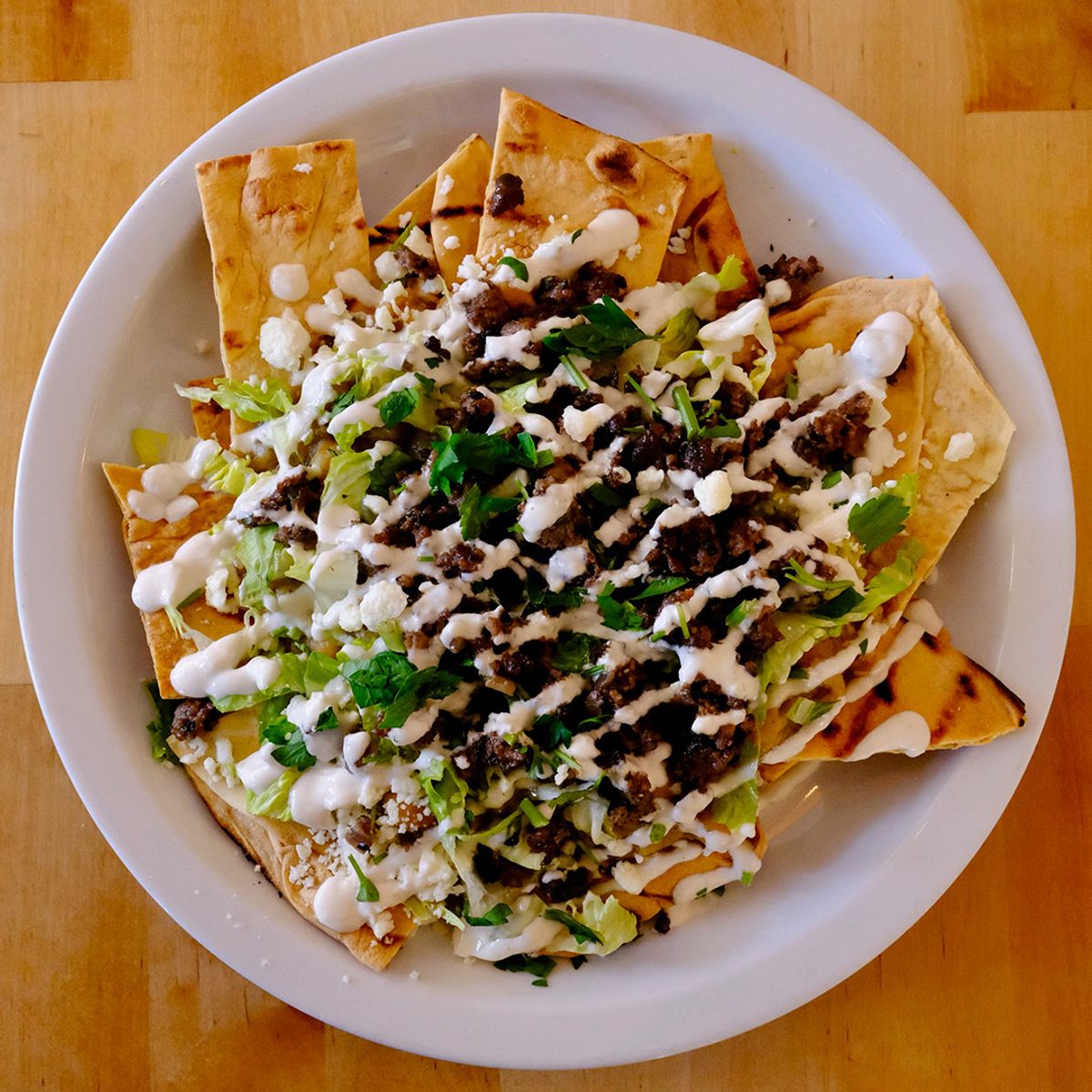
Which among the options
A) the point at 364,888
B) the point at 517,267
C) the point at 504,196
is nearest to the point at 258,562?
the point at 364,888

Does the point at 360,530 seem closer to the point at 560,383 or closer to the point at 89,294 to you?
the point at 560,383

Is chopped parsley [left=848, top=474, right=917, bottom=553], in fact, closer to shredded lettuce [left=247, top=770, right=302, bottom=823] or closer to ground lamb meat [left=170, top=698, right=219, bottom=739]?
shredded lettuce [left=247, top=770, right=302, bottom=823]

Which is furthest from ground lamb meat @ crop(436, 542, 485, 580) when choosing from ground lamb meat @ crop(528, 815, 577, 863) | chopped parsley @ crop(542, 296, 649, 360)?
ground lamb meat @ crop(528, 815, 577, 863)

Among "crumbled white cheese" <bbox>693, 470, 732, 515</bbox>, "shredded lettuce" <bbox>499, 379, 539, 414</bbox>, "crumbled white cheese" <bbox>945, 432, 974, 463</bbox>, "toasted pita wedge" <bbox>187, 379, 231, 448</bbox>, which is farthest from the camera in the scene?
"toasted pita wedge" <bbox>187, 379, 231, 448</bbox>

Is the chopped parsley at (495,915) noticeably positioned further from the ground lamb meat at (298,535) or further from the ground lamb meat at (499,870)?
the ground lamb meat at (298,535)

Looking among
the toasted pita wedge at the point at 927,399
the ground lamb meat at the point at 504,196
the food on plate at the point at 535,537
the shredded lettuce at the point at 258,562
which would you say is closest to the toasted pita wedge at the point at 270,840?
the food on plate at the point at 535,537
